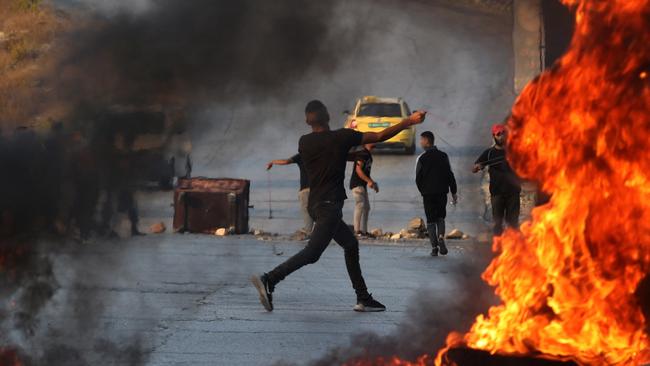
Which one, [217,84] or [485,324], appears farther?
[217,84]

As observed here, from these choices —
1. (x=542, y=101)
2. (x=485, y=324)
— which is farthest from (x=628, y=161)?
(x=485, y=324)

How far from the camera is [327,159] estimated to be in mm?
10625

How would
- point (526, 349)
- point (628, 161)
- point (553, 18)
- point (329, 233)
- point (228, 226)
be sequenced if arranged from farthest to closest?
point (553, 18) < point (228, 226) < point (329, 233) < point (628, 161) < point (526, 349)

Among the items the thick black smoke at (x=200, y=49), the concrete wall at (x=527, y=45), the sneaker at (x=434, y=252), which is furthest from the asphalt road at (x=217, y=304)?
the concrete wall at (x=527, y=45)

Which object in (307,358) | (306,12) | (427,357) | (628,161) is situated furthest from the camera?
(306,12)

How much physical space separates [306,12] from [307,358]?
2427 mm

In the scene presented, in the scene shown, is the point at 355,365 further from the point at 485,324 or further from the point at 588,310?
the point at 588,310

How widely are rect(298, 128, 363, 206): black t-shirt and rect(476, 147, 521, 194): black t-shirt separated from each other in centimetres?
436

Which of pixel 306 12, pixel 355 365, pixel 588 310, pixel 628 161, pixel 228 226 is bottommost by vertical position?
pixel 228 226

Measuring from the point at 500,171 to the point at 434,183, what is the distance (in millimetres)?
1917

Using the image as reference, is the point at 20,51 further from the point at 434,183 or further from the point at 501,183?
the point at 434,183

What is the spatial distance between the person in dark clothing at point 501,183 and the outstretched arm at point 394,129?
4.96 m

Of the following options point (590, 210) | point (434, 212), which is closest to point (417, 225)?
point (434, 212)

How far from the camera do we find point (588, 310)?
250 inches
